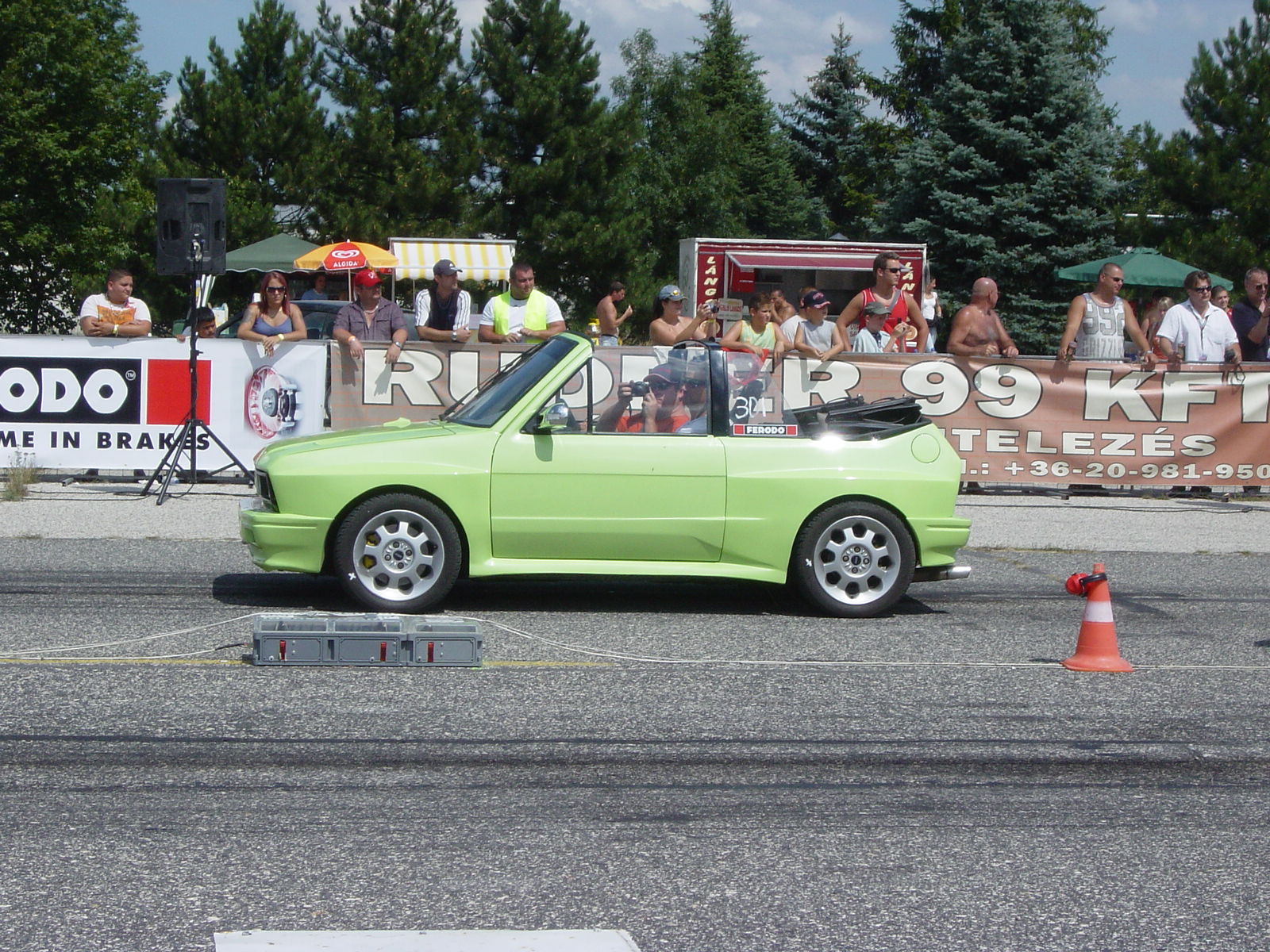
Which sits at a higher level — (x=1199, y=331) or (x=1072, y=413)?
(x=1199, y=331)

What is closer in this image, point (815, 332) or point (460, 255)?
point (815, 332)

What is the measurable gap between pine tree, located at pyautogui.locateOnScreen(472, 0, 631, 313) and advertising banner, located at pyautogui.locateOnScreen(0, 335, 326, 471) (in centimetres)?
2719

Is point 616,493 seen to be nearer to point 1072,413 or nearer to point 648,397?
point 648,397

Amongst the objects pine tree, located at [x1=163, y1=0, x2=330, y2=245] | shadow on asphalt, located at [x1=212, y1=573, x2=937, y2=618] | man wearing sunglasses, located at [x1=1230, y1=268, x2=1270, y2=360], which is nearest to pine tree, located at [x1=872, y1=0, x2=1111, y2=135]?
pine tree, located at [x1=163, y1=0, x2=330, y2=245]

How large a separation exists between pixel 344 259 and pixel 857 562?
71.0ft

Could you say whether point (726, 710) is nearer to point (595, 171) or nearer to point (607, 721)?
point (607, 721)

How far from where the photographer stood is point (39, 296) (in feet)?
110

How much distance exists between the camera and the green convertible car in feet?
27.2

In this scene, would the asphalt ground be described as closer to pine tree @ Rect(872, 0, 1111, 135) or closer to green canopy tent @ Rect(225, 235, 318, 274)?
green canopy tent @ Rect(225, 235, 318, 274)

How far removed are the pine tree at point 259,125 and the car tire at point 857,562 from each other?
29557 mm

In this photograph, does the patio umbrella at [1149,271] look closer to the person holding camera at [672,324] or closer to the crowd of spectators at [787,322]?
the crowd of spectators at [787,322]

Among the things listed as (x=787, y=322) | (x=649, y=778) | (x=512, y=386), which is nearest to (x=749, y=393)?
(x=512, y=386)

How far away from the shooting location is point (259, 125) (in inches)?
1470

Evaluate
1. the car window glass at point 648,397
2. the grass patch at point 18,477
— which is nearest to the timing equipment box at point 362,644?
the car window glass at point 648,397
